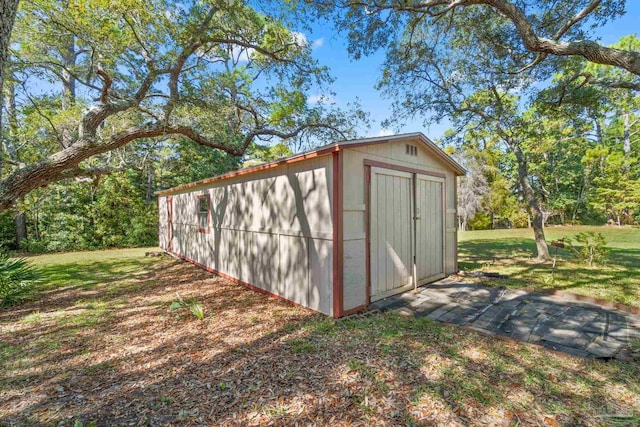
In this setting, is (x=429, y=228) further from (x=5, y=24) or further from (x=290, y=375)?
(x=5, y=24)

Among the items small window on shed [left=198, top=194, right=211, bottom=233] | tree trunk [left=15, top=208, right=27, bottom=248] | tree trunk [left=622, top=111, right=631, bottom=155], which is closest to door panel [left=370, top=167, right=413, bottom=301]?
small window on shed [left=198, top=194, right=211, bottom=233]

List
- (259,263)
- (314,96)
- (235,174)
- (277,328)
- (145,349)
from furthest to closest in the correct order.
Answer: (314,96) < (235,174) < (259,263) < (277,328) < (145,349)

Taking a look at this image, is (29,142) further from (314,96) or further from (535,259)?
(535,259)

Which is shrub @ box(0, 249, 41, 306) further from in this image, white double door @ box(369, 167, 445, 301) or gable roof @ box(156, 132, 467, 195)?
white double door @ box(369, 167, 445, 301)

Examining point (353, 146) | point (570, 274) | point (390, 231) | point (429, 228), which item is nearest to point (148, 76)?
point (353, 146)

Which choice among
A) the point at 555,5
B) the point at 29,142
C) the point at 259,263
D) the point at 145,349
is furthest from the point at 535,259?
the point at 29,142

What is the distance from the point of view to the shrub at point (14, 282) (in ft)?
17.1

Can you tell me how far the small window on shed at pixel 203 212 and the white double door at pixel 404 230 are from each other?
5.12m

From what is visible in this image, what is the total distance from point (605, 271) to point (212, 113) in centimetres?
1157

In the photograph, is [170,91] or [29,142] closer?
[170,91]

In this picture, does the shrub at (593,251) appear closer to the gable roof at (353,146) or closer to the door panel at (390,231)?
the gable roof at (353,146)

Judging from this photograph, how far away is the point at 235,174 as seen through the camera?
614cm

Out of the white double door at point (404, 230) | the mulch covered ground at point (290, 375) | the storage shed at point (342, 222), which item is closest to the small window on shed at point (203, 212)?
the storage shed at point (342, 222)

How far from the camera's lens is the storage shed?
4168 mm
